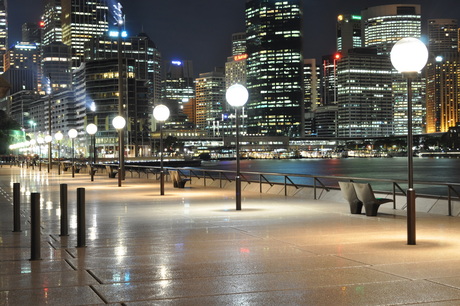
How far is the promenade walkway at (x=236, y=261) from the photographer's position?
24.2 feet

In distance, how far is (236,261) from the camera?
31.7ft

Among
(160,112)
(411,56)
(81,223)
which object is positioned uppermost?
(411,56)

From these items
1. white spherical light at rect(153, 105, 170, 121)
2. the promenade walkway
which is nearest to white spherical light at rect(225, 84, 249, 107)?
the promenade walkway

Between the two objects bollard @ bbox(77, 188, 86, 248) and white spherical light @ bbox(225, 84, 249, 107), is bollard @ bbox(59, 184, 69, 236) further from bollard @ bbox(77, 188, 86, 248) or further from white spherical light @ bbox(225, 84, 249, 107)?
white spherical light @ bbox(225, 84, 249, 107)

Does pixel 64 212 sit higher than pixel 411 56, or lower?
lower

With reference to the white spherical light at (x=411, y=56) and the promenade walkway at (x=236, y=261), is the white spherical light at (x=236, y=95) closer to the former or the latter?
the promenade walkway at (x=236, y=261)

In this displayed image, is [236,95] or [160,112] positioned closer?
[236,95]

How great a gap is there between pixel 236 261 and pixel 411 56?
5.26 metres

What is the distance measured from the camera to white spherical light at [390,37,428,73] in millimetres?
11961

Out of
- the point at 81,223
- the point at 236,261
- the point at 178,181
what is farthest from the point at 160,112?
the point at 236,261

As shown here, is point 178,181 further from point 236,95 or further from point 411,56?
point 411,56

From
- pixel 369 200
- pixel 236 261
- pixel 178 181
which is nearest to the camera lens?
pixel 236 261

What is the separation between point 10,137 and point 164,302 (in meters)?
131

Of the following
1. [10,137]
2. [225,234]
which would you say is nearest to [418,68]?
[225,234]
